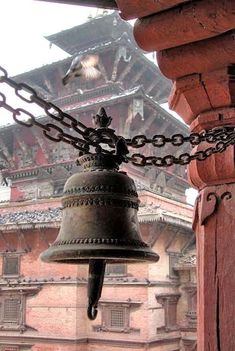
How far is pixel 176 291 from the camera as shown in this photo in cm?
1484

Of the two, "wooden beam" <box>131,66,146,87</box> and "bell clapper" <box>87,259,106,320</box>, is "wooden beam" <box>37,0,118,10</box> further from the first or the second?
"wooden beam" <box>131,66,146,87</box>

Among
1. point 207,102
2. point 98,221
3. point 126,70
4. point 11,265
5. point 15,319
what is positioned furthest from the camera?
point 126,70

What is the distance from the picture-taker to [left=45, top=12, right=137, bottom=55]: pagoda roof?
69.0 feet

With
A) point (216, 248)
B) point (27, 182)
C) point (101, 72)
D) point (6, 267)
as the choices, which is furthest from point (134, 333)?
point (216, 248)

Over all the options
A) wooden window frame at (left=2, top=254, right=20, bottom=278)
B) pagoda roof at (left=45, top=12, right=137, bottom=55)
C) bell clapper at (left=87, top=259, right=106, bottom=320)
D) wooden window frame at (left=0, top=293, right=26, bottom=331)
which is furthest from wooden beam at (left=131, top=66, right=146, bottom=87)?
bell clapper at (left=87, top=259, right=106, bottom=320)

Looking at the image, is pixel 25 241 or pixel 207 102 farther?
pixel 25 241

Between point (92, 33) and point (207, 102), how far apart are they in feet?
66.3

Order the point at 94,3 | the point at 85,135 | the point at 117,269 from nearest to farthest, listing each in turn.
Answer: the point at 85,135 → the point at 94,3 → the point at 117,269

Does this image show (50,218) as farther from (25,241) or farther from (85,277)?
(85,277)

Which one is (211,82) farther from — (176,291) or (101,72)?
(101,72)

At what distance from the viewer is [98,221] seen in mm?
1824

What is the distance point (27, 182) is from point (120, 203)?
17.3 metres

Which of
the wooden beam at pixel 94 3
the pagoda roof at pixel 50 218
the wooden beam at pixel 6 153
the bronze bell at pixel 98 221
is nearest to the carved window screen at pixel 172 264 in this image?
the pagoda roof at pixel 50 218

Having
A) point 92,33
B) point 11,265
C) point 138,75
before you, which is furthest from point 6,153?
point 92,33
